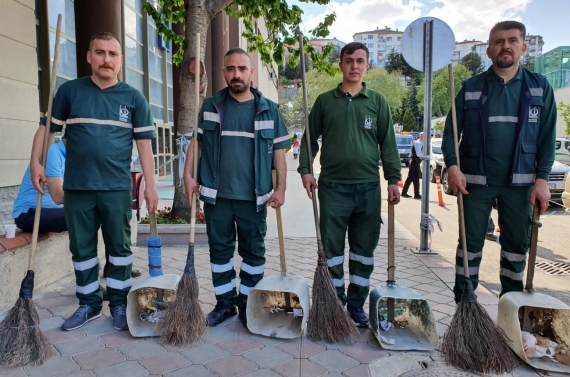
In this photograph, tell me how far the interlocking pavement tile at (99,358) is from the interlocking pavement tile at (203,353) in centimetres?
42

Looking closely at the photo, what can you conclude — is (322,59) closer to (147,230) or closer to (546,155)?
(147,230)

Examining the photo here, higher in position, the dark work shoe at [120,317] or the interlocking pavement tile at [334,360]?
the dark work shoe at [120,317]

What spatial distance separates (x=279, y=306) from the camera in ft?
12.2

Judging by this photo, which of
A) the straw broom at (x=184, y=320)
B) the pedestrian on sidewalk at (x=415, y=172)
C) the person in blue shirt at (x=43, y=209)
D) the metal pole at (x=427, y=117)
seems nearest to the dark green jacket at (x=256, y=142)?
the straw broom at (x=184, y=320)

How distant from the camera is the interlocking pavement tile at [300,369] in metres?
2.85

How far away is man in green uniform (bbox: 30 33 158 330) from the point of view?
3.39m

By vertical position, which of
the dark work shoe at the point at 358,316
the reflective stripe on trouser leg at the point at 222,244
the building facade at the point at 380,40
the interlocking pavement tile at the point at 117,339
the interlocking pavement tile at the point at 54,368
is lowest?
the interlocking pavement tile at the point at 54,368

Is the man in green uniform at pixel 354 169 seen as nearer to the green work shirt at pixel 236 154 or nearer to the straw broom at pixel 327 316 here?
the straw broom at pixel 327 316

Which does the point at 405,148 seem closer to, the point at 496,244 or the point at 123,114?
the point at 496,244

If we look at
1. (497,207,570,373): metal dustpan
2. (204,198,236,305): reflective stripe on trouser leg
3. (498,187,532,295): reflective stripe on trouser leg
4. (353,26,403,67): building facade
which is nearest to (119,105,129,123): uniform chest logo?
(204,198,236,305): reflective stripe on trouser leg

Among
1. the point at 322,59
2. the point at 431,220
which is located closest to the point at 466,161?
the point at 431,220

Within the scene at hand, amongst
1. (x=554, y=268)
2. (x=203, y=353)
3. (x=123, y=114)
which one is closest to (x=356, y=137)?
(x=123, y=114)

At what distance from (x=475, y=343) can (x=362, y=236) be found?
43.1 inches

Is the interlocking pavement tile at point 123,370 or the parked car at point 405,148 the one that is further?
the parked car at point 405,148
